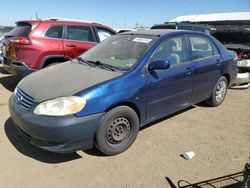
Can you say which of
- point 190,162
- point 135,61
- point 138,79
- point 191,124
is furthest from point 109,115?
point 191,124

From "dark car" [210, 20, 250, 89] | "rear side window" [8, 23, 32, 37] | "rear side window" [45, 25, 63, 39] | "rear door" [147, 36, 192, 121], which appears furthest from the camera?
"dark car" [210, 20, 250, 89]

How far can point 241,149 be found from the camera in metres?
4.19

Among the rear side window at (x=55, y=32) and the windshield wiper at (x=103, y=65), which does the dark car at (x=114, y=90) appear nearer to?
the windshield wiper at (x=103, y=65)

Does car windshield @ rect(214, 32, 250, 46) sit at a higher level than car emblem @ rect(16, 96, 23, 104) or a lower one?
higher

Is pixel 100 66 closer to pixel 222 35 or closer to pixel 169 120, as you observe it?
pixel 169 120

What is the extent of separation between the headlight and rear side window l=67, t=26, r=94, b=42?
152 inches

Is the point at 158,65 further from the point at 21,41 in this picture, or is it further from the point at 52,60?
the point at 21,41

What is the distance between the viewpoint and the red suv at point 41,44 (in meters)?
6.30

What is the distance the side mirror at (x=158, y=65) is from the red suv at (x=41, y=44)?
314cm

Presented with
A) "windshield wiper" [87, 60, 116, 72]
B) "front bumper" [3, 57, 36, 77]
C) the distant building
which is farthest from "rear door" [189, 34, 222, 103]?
the distant building

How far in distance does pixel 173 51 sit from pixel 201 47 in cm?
93

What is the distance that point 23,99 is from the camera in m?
3.81

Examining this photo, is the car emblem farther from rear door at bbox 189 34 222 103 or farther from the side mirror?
rear door at bbox 189 34 222 103

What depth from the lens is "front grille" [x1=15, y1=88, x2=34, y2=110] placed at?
3648mm
